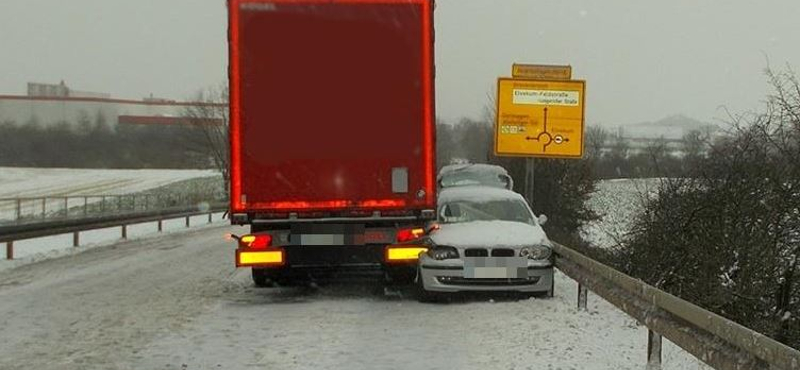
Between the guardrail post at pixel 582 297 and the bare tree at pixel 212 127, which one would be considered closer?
the guardrail post at pixel 582 297

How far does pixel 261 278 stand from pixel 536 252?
13.5 feet

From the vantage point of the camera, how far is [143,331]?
789 centimetres

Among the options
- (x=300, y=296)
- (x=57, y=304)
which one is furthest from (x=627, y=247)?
(x=57, y=304)

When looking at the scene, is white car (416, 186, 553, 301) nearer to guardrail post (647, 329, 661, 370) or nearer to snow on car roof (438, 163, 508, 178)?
guardrail post (647, 329, 661, 370)

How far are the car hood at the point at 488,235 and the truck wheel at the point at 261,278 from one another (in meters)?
2.77

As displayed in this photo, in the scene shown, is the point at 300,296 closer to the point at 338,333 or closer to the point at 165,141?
the point at 338,333

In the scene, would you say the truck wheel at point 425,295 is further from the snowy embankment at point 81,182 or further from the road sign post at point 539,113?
the snowy embankment at point 81,182

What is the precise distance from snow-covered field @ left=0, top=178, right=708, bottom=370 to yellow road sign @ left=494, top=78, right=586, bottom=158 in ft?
24.9

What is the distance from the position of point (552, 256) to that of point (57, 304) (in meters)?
6.11

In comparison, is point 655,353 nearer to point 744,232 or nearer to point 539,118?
point 744,232

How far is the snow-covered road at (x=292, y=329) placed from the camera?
655 centimetres

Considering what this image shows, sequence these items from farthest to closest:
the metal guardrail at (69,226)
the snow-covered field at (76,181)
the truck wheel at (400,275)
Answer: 1. the snow-covered field at (76,181)
2. the metal guardrail at (69,226)
3. the truck wheel at (400,275)

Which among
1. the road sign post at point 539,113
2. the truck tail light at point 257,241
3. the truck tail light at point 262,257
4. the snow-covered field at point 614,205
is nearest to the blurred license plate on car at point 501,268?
the truck tail light at point 262,257

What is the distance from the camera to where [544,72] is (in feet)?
63.3
